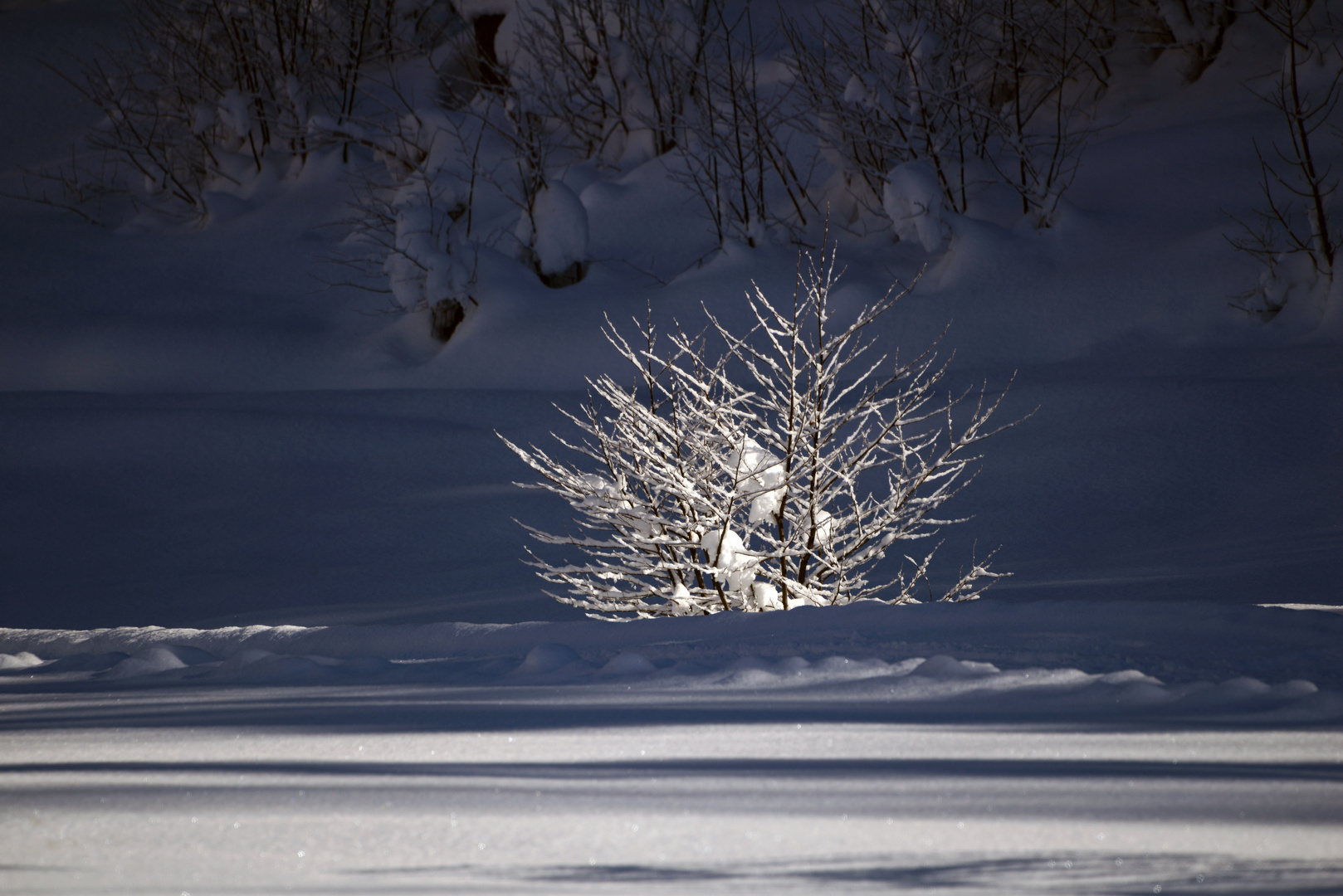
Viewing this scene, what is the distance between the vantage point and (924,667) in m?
2.31

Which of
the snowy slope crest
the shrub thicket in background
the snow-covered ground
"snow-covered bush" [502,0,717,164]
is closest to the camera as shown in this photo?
the snow-covered ground

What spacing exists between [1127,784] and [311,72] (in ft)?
60.3

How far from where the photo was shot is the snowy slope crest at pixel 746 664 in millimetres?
2121

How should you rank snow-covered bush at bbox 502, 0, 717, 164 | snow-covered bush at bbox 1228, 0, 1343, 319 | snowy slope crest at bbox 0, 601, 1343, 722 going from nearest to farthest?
snowy slope crest at bbox 0, 601, 1343, 722, snow-covered bush at bbox 1228, 0, 1343, 319, snow-covered bush at bbox 502, 0, 717, 164

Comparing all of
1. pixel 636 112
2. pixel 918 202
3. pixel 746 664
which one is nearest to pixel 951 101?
pixel 918 202

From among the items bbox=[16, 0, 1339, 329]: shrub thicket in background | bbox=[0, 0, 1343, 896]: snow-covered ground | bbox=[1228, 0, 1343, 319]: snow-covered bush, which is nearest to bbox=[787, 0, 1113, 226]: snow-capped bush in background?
bbox=[16, 0, 1339, 329]: shrub thicket in background

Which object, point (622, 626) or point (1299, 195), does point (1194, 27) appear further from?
point (622, 626)

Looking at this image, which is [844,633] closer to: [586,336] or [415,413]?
[415,413]

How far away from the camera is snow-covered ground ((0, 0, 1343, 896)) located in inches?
56.7

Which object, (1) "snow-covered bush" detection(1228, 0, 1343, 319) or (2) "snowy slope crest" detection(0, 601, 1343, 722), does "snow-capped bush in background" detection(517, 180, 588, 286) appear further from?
(2) "snowy slope crest" detection(0, 601, 1343, 722)

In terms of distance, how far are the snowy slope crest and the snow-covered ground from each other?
2 cm

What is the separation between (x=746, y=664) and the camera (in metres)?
2.49

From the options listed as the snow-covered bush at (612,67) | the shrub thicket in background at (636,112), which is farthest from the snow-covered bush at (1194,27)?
the snow-covered bush at (612,67)

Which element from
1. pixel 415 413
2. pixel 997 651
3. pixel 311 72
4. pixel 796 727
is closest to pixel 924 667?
pixel 997 651
